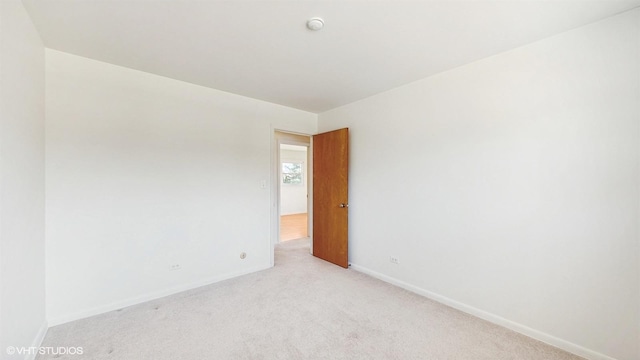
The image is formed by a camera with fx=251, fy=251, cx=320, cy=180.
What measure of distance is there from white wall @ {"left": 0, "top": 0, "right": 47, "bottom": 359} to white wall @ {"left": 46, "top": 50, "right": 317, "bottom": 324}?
15cm

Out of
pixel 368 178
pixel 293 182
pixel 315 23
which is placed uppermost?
pixel 315 23

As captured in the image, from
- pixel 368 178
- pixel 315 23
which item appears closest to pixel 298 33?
pixel 315 23

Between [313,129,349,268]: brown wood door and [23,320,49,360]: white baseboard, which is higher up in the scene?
[313,129,349,268]: brown wood door

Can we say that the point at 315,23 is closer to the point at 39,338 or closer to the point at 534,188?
the point at 534,188

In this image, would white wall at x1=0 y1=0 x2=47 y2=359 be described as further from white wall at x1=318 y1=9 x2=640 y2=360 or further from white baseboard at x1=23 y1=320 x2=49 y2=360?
white wall at x1=318 y1=9 x2=640 y2=360

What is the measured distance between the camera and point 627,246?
1707mm

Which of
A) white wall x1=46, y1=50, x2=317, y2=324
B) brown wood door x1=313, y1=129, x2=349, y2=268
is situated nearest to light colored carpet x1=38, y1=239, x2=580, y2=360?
white wall x1=46, y1=50, x2=317, y2=324

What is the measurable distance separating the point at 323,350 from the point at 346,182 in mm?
2160

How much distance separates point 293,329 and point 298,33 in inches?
95.3

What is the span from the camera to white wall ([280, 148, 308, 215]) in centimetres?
857

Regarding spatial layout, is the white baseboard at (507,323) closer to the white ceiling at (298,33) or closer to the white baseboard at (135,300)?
the white baseboard at (135,300)

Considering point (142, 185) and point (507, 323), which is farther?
point (142, 185)

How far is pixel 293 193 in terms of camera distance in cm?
877

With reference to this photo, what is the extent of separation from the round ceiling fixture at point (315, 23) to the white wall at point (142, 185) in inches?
72.1
